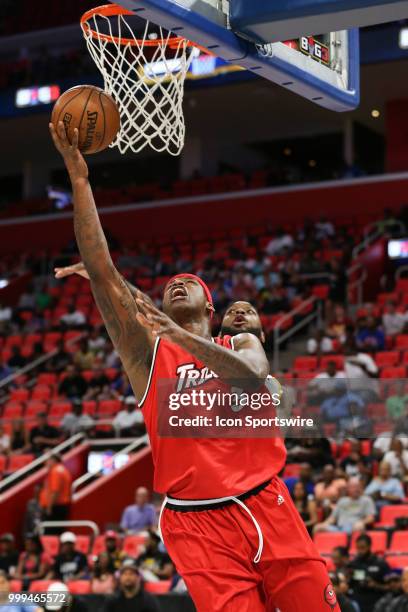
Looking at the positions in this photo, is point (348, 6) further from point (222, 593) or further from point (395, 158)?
point (395, 158)

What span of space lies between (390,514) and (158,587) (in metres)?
2.34

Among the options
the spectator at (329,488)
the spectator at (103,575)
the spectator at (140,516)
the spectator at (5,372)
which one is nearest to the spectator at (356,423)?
the spectator at (329,488)

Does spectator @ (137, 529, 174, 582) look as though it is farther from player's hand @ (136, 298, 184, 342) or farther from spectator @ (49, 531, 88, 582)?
player's hand @ (136, 298, 184, 342)

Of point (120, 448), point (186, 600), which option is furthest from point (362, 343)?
point (186, 600)

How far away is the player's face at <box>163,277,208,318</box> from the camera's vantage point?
433cm

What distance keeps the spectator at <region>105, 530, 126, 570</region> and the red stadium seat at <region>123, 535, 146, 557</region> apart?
0.54ft

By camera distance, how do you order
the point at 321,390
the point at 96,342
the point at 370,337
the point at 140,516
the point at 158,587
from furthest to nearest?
the point at 96,342, the point at 370,337, the point at 140,516, the point at 158,587, the point at 321,390

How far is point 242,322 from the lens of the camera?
4555 mm

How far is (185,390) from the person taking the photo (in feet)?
14.2

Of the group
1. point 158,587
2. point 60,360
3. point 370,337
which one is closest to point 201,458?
point 158,587

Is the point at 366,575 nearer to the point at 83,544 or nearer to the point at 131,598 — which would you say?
the point at 131,598

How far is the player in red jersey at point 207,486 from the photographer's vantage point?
13.8 feet

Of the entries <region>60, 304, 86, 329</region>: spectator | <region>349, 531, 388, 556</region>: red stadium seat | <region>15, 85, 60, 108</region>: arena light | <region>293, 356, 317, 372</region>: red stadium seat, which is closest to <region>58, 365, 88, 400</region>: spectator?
<region>60, 304, 86, 329</region>: spectator

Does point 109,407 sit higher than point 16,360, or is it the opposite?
point 16,360
